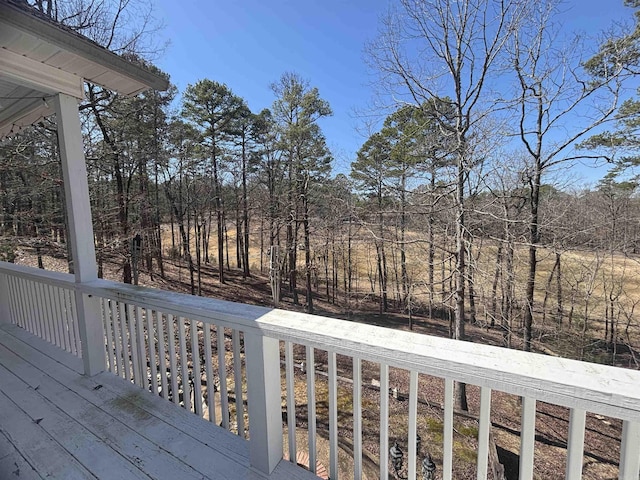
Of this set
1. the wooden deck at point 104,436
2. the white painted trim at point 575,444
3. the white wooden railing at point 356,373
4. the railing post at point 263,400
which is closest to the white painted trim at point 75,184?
the white wooden railing at point 356,373

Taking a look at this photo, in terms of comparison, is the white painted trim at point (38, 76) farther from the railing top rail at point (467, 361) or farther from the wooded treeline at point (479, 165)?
the wooded treeline at point (479, 165)

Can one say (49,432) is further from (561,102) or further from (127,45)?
(561,102)

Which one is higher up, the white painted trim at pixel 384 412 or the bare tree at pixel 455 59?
the bare tree at pixel 455 59

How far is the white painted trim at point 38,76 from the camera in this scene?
190 cm

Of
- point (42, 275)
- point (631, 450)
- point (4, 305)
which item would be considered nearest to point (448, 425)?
point (631, 450)

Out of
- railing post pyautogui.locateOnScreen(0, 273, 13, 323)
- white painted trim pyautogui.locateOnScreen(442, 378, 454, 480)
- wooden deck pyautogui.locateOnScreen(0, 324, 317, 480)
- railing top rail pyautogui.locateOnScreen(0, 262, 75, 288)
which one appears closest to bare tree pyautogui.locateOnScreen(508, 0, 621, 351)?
white painted trim pyautogui.locateOnScreen(442, 378, 454, 480)

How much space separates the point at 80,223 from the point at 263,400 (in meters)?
2.01

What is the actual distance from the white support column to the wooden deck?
0.81 feet

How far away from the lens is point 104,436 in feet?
5.73

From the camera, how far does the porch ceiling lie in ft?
5.52

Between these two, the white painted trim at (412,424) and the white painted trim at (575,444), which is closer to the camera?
the white painted trim at (575,444)

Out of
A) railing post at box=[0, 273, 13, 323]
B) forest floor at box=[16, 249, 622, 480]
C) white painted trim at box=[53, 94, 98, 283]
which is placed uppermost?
white painted trim at box=[53, 94, 98, 283]

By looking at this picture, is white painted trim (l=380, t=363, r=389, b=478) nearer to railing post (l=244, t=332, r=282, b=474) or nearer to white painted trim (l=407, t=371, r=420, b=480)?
white painted trim (l=407, t=371, r=420, b=480)

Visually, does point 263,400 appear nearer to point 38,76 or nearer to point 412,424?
point 412,424
